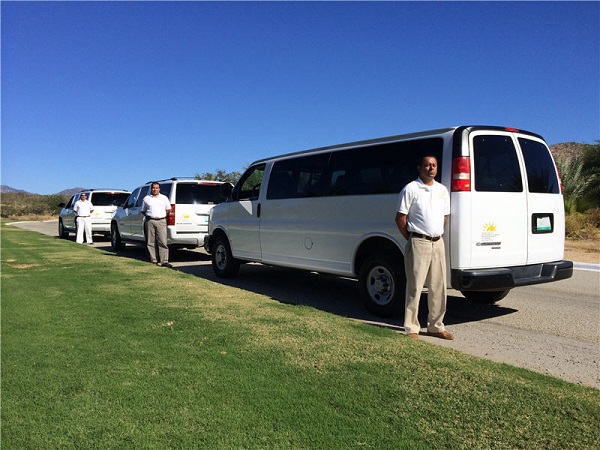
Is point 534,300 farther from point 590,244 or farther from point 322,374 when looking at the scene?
point 590,244

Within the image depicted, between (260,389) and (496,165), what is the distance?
378 cm

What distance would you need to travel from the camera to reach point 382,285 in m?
6.45

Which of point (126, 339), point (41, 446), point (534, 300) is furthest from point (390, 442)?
point (534, 300)

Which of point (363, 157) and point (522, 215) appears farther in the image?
point (363, 157)

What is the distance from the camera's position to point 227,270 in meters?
9.90

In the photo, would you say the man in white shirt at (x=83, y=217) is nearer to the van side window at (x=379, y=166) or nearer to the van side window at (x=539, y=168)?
the van side window at (x=379, y=166)

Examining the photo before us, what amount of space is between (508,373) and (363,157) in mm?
3546

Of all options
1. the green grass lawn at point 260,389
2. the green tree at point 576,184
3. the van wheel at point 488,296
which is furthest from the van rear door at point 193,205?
the green tree at point 576,184

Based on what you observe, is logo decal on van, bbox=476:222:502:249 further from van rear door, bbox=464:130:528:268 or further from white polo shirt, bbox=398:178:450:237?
white polo shirt, bbox=398:178:450:237

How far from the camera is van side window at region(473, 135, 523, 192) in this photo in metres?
5.61

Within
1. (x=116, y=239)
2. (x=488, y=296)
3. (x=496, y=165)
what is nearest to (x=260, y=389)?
(x=496, y=165)

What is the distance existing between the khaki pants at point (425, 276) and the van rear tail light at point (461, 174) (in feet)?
2.07

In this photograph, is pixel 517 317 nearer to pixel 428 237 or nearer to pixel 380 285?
pixel 380 285

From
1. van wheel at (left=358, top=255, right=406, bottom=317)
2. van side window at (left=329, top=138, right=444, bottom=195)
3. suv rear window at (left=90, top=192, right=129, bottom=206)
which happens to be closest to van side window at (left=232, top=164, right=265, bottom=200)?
van side window at (left=329, top=138, right=444, bottom=195)
